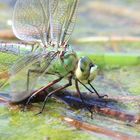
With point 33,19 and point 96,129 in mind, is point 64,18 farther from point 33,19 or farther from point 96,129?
point 96,129

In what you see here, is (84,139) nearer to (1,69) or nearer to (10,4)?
(1,69)

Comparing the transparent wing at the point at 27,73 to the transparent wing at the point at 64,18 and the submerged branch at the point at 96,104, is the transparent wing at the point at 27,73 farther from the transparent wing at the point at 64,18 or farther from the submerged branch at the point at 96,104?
the transparent wing at the point at 64,18

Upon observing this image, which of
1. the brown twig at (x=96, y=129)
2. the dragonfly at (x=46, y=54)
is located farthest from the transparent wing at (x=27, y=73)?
the brown twig at (x=96, y=129)

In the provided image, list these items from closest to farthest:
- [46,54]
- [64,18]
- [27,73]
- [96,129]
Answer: [96,129] → [27,73] → [46,54] → [64,18]

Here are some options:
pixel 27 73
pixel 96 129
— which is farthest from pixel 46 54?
pixel 96 129

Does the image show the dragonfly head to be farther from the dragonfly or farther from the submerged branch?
Result: the submerged branch

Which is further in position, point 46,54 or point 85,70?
point 46,54

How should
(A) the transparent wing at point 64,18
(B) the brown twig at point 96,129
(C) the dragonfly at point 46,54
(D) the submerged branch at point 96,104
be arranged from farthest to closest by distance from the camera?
(A) the transparent wing at point 64,18, (C) the dragonfly at point 46,54, (D) the submerged branch at point 96,104, (B) the brown twig at point 96,129

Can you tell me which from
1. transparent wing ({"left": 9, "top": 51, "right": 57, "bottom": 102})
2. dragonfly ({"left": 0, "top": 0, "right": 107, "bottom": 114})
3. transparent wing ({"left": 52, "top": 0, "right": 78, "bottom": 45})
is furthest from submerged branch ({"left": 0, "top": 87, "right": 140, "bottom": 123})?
transparent wing ({"left": 52, "top": 0, "right": 78, "bottom": 45})
